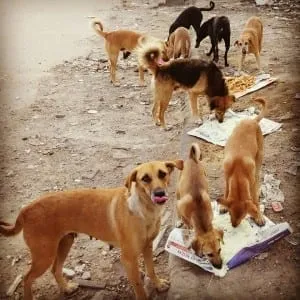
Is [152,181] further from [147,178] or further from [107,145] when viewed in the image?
[107,145]

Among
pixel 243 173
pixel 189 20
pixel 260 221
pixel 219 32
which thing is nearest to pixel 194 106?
pixel 219 32

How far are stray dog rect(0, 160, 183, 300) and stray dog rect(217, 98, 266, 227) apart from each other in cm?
54

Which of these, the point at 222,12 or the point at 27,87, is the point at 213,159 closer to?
the point at 27,87

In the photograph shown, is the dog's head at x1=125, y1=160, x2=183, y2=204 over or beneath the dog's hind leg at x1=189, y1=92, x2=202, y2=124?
over

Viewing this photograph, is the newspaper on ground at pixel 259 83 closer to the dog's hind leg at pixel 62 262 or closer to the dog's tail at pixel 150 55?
the dog's tail at pixel 150 55

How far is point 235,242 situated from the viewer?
127 inches

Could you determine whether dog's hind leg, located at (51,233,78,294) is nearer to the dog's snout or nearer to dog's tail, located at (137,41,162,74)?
the dog's snout

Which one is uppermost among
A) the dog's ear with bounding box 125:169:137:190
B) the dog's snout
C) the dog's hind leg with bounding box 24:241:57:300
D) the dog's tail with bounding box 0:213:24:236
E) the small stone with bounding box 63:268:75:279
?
the dog's ear with bounding box 125:169:137:190

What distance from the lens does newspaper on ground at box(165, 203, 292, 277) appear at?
309 centimetres

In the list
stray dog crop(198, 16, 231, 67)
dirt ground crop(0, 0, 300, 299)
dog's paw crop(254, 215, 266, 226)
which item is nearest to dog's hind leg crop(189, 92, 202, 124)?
dirt ground crop(0, 0, 300, 299)

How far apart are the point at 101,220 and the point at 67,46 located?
199 inches

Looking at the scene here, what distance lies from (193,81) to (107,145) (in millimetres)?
1043

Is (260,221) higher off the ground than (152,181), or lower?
lower

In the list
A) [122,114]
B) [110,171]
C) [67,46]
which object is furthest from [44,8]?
[110,171]
